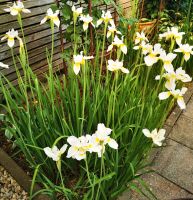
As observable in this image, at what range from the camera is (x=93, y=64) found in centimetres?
207

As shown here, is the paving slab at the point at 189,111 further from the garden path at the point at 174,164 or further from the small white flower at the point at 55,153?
the small white flower at the point at 55,153

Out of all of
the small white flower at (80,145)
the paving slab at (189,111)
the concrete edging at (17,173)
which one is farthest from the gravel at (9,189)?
the paving slab at (189,111)

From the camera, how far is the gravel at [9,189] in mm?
1745

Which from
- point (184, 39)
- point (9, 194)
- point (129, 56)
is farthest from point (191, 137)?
point (9, 194)

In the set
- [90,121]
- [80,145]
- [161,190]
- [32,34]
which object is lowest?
[161,190]

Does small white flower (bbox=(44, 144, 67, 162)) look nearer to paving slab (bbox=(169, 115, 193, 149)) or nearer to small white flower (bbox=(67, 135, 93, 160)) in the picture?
small white flower (bbox=(67, 135, 93, 160))

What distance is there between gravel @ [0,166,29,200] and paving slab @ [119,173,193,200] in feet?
2.26

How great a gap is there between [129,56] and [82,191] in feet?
5.31

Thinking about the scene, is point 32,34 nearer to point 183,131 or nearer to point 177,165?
point 183,131

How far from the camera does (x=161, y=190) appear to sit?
5.90ft

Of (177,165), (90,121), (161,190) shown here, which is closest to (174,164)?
(177,165)

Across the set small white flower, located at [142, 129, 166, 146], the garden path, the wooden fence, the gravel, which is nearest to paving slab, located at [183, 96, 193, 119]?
the garden path

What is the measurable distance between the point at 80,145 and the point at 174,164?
1.18 m

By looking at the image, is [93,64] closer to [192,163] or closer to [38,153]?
[38,153]
